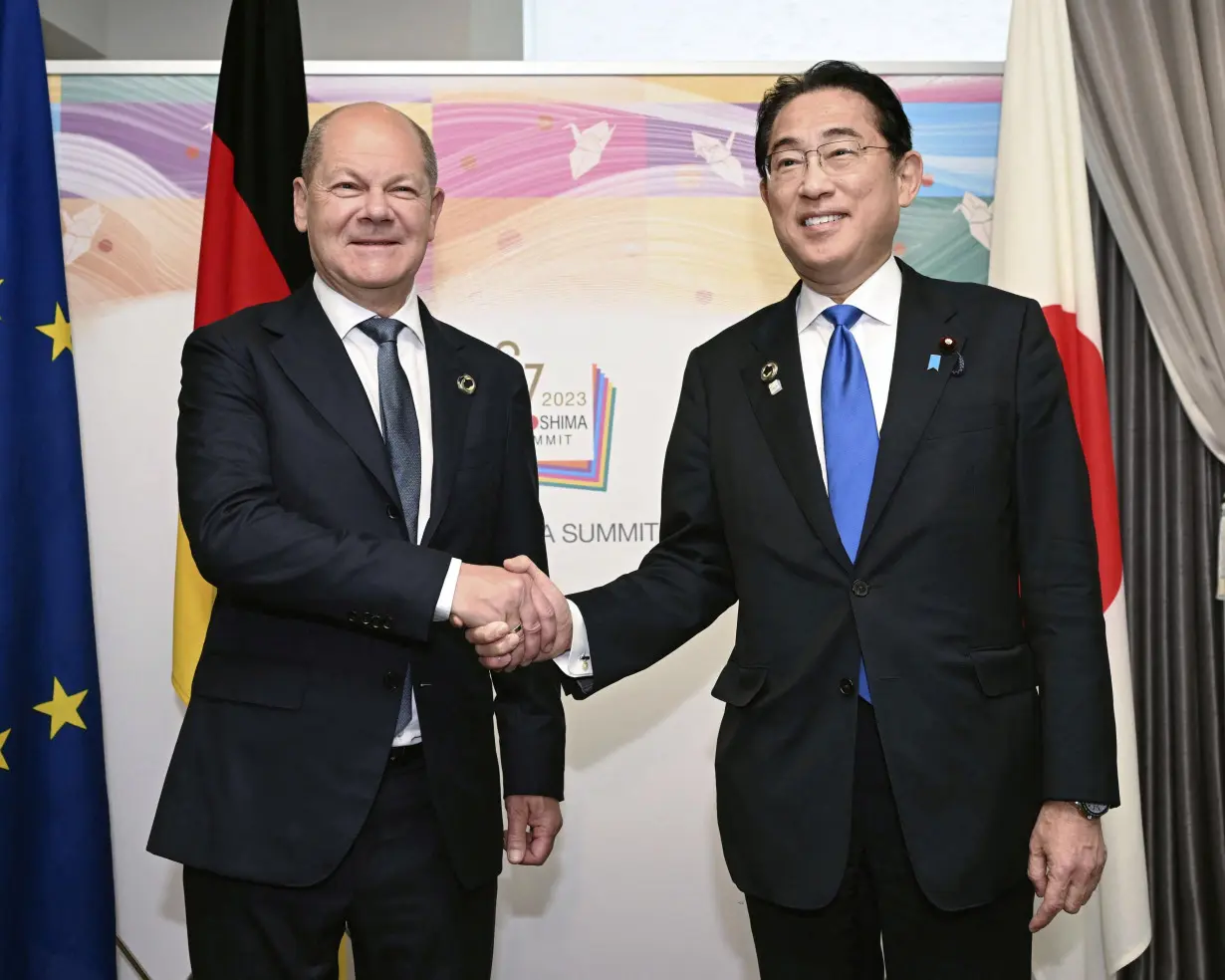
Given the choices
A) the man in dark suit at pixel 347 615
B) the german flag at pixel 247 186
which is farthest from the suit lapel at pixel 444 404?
the german flag at pixel 247 186

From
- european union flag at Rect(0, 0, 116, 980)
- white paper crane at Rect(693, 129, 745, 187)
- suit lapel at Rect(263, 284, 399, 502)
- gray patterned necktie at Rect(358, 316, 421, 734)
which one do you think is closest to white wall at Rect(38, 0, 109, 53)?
european union flag at Rect(0, 0, 116, 980)

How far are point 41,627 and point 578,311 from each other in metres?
1.57

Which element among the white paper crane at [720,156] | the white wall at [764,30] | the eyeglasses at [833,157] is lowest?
the eyeglasses at [833,157]

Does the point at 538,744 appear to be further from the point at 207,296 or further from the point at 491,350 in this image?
Answer: the point at 207,296

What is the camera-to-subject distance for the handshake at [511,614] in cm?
181

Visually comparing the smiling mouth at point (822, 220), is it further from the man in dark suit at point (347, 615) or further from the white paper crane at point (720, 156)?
the white paper crane at point (720, 156)

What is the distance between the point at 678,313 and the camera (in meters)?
3.23

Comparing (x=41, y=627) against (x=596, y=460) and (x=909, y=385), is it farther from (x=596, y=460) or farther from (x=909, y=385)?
(x=909, y=385)

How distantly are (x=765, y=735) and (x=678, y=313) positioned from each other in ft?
5.56

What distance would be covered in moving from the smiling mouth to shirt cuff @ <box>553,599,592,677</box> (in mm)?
772

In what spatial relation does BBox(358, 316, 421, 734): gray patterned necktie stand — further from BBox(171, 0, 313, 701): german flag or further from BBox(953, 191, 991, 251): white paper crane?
BBox(953, 191, 991, 251): white paper crane

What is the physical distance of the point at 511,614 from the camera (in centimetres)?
185

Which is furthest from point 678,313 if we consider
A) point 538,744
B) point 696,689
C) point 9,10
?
point 9,10

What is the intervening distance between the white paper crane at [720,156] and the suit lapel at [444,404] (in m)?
1.39
